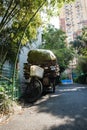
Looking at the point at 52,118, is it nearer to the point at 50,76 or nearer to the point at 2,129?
the point at 2,129

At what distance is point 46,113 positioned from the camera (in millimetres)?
6184

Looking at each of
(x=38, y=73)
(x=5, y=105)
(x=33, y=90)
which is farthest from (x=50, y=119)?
(x=38, y=73)

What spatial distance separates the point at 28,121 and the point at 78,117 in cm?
126

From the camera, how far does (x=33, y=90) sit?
839 centimetres

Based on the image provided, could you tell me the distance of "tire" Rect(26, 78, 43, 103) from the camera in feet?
27.1

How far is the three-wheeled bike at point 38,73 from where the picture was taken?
27.5 feet

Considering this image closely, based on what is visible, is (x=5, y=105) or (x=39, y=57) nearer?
(x=5, y=105)

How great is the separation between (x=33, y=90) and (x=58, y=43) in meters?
20.2

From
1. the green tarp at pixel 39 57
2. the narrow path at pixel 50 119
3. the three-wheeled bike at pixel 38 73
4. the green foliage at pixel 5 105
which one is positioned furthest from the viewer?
the green tarp at pixel 39 57

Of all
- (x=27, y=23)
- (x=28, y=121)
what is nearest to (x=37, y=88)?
(x=27, y=23)

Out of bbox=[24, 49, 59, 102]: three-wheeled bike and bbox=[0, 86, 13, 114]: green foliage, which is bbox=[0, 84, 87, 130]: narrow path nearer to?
bbox=[0, 86, 13, 114]: green foliage

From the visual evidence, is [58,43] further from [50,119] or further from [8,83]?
[50,119]

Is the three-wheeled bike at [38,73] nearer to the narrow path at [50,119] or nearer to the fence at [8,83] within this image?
the fence at [8,83]

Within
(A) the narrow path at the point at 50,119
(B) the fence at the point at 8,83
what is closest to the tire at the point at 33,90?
(B) the fence at the point at 8,83
